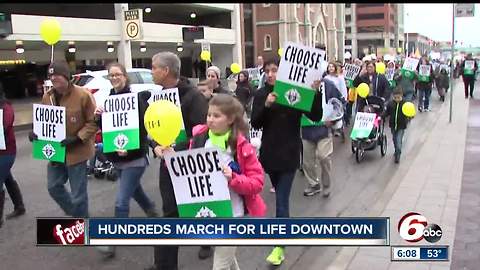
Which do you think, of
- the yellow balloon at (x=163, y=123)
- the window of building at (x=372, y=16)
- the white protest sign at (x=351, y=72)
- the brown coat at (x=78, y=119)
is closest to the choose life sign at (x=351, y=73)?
the white protest sign at (x=351, y=72)

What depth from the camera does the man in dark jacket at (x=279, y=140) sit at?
498 centimetres

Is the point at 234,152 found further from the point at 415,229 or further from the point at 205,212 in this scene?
the point at 415,229

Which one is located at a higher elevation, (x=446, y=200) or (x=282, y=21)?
(x=282, y=21)

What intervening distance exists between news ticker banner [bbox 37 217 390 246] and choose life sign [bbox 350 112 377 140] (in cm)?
717

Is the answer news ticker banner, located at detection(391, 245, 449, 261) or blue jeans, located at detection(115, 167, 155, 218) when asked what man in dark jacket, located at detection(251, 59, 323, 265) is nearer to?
blue jeans, located at detection(115, 167, 155, 218)

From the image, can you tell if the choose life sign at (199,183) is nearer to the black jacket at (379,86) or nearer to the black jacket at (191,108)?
the black jacket at (191,108)

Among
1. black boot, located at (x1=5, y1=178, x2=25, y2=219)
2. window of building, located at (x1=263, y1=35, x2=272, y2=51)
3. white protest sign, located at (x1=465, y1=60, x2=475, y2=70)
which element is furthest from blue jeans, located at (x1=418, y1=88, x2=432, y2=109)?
window of building, located at (x1=263, y1=35, x2=272, y2=51)

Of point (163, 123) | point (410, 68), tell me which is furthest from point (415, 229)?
point (410, 68)

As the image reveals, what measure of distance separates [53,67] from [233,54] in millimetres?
39598

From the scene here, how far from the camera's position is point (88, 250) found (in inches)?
212

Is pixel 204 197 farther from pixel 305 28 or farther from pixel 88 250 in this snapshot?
pixel 305 28

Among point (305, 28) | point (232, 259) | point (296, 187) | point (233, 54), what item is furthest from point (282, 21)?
point (232, 259)

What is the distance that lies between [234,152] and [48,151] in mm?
2496

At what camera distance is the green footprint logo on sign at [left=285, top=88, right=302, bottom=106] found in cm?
464
